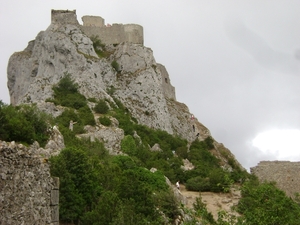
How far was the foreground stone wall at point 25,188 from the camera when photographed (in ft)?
27.4

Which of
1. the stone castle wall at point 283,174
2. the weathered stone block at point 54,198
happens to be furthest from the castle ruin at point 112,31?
the weathered stone block at point 54,198

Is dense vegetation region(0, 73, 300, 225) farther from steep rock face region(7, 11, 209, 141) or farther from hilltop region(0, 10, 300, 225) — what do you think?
steep rock face region(7, 11, 209, 141)

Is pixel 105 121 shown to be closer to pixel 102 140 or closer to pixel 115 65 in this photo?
pixel 102 140

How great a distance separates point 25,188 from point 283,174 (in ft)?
83.1

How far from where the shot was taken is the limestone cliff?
47.7 meters

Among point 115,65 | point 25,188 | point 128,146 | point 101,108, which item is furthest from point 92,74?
point 25,188

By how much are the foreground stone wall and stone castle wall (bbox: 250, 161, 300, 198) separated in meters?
23.8

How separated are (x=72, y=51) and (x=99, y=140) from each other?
15981mm

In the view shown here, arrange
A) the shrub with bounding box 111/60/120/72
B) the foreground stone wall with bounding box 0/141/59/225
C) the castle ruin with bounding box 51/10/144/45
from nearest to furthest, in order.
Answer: the foreground stone wall with bounding box 0/141/59/225 → the shrub with bounding box 111/60/120/72 → the castle ruin with bounding box 51/10/144/45

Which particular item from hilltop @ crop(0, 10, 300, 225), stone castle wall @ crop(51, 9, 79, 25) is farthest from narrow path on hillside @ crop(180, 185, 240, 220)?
stone castle wall @ crop(51, 9, 79, 25)

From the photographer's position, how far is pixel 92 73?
48188 millimetres

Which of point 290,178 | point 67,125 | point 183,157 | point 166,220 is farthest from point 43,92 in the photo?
point 166,220

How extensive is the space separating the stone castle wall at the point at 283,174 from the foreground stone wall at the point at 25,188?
23.8 m

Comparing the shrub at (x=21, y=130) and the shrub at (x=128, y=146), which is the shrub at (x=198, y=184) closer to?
the shrub at (x=128, y=146)
